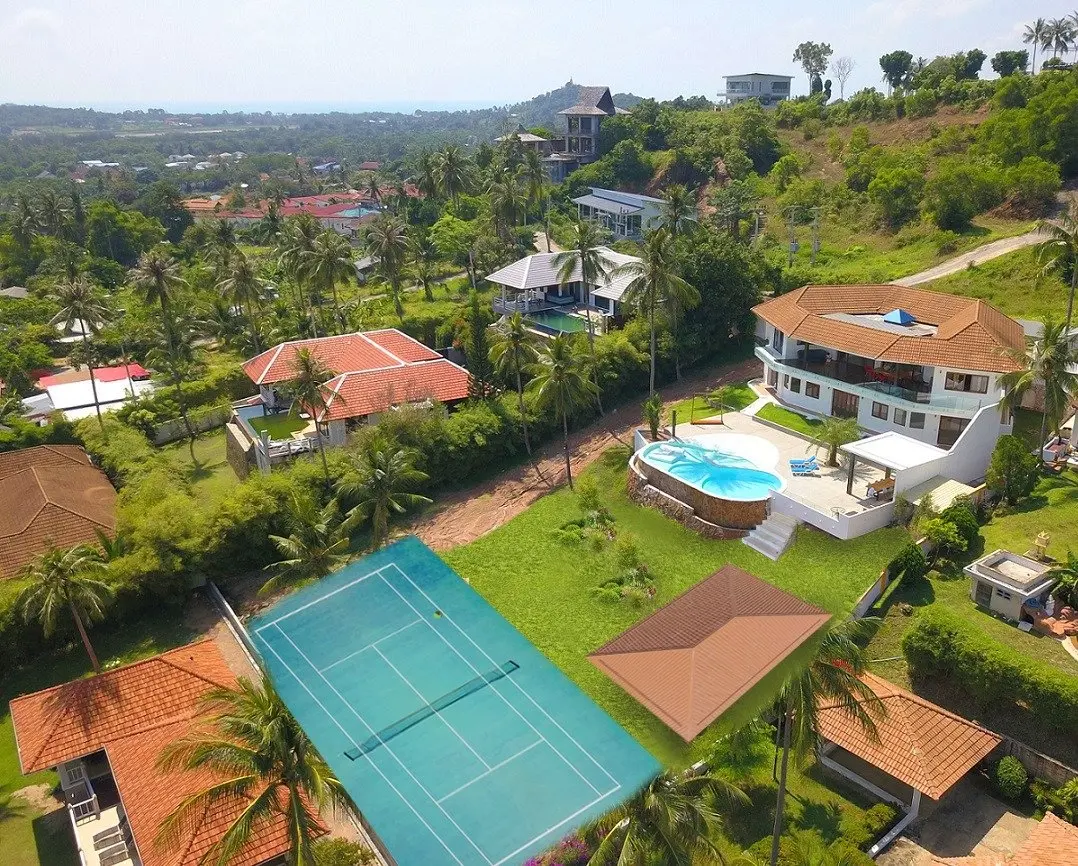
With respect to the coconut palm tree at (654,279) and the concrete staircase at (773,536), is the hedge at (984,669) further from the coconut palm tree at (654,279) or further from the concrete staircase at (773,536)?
the coconut palm tree at (654,279)

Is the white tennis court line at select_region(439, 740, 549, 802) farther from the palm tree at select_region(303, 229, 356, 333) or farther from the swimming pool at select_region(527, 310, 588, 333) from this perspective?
the palm tree at select_region(303, 229, 356, 333)

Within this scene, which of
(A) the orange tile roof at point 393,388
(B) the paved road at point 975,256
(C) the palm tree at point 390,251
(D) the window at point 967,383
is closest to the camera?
(D) the window at point 967,383

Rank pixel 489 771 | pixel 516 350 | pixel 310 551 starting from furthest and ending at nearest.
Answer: pixel 516 350 → pixel 310 551 → pixel 489 771

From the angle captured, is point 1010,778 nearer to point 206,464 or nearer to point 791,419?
point 791,419

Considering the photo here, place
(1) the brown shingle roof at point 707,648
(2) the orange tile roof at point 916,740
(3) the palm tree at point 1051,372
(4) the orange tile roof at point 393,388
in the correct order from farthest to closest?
(4) the orange tile roof at point 393,388, (3) the palm tree at point 1051,372, (2) the orange tile roof at point 916,740, (1) the brown shingle roof at point 707,648

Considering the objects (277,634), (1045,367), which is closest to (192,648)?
(277,634)

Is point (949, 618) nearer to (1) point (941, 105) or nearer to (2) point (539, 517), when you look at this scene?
(2) point (539, 517)

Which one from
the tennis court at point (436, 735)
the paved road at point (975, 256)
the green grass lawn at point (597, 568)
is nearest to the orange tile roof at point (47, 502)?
the green grass lawn at point (597, 568)

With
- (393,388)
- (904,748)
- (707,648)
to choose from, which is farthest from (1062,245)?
(393,388)
